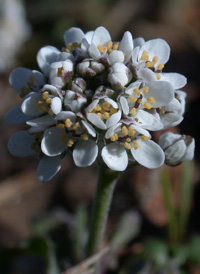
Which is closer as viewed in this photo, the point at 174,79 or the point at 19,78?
Result: the point at 174,79

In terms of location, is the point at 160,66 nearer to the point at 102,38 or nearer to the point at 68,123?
the point at 102,38

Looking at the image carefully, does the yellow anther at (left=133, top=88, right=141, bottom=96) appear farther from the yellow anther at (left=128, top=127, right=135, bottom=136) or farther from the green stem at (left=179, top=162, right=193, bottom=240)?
the green stem at (left=179, top=162, right=193, bottom=240)

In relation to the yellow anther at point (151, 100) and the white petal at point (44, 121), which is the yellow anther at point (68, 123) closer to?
the white petal at point (44, 121)

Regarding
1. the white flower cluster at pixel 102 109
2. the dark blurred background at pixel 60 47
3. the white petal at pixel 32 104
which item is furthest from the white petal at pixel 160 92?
the dark blurred background at pixel 60 47

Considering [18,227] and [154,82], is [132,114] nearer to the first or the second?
[154,82]

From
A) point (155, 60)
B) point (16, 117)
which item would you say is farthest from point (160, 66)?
point (16, 117)

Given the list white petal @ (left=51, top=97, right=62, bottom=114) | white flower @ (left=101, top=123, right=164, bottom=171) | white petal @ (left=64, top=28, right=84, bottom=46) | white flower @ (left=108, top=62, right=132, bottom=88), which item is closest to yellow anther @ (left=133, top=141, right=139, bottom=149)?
white flower @ (left=101, top=123, right=164, bottom=171)

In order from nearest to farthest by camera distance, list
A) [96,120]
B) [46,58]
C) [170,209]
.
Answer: [96,120] < [46,58] < [170,209]

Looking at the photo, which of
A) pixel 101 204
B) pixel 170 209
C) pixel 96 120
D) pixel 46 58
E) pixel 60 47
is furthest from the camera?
pixel 60 47
